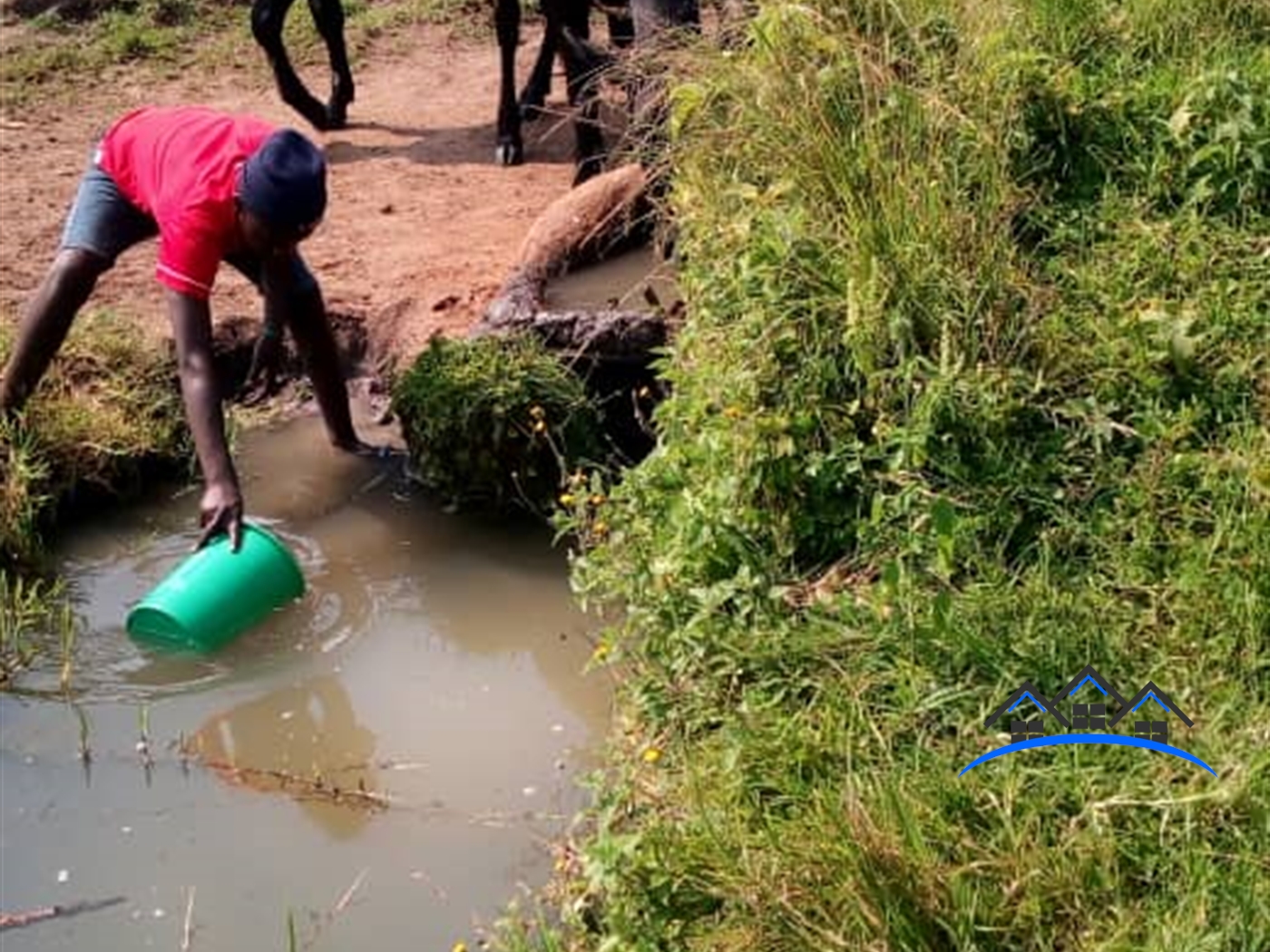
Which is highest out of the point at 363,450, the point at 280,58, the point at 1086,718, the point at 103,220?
the point at 103,220

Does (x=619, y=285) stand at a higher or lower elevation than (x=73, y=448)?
higher

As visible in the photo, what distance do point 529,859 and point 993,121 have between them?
1908 millimetres

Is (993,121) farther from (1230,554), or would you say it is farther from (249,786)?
(249,786)

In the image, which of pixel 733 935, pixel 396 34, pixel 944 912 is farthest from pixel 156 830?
pixel 396 34

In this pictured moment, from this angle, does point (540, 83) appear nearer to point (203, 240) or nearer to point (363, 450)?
point (363, 450)

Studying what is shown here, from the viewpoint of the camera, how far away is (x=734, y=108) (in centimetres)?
423

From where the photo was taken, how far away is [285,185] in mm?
3895

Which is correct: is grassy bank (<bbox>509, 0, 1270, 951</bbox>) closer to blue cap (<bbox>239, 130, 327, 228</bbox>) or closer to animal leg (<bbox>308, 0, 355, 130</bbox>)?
blue cap (<bbox>239, 130, 327, 228</bbox>)

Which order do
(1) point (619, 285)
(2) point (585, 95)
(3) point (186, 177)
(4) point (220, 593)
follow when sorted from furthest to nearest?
(2) point (585, 95) → (1) point (619, 285) → (3) point (186, 177) → (4) point (220, 593)

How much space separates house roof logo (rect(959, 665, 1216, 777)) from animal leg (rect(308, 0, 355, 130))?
5.63 m

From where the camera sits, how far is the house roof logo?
8.34 ft

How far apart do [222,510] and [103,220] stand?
110 cm

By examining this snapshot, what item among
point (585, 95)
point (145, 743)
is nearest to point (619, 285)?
point (585, 95)

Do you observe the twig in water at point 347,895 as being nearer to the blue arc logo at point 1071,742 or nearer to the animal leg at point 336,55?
the blue arc logo at point 1071,742
